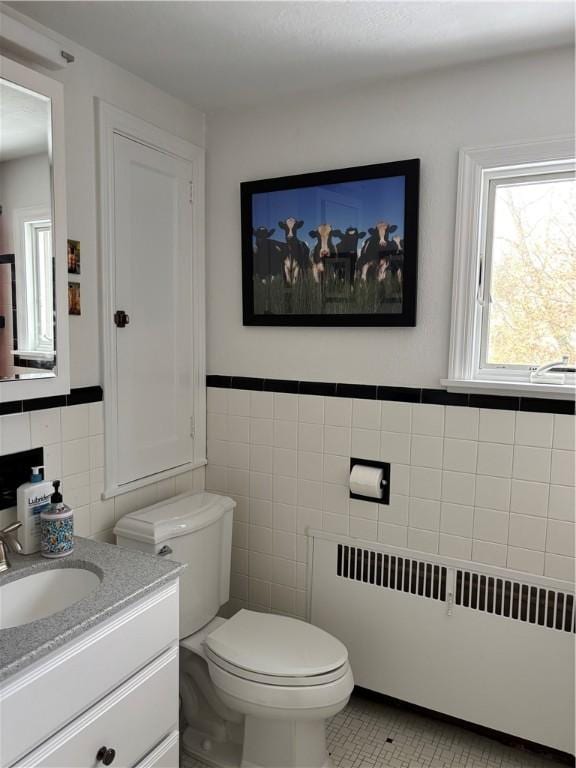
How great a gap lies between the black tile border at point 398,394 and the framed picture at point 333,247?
0.23 metres

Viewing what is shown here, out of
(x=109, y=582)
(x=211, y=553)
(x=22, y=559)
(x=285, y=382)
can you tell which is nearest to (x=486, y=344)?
(x=285, y=382)

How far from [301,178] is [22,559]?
62.0 inches

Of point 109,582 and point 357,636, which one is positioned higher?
point 109,582

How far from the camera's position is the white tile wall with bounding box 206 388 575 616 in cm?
185

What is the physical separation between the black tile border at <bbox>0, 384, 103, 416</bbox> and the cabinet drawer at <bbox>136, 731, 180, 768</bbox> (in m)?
0.98

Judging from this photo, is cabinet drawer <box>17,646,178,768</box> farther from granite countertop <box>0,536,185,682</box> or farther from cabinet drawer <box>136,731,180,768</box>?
granite countertop <box>0,536,185,682</box>

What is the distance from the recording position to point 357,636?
85.7 inches

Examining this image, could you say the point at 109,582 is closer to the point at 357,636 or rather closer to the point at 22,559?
the point at 22,559

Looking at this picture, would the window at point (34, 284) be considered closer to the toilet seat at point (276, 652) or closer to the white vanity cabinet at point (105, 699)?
the white vanity cabinet at point (105, 699)

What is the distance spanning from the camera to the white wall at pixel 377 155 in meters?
1.81

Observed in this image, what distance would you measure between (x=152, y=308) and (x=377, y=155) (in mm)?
981

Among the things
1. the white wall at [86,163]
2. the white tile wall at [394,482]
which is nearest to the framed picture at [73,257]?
the white wall at [86,163]

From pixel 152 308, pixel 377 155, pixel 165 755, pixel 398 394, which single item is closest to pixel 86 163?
pixel 152 308

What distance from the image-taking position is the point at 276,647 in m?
1.83
